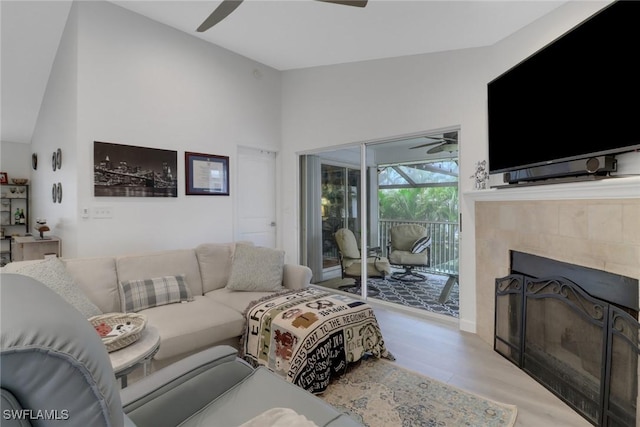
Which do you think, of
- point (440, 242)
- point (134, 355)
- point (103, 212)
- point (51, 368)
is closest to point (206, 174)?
point (103, 212)

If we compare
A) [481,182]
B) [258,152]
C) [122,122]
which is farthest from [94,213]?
[481,182]

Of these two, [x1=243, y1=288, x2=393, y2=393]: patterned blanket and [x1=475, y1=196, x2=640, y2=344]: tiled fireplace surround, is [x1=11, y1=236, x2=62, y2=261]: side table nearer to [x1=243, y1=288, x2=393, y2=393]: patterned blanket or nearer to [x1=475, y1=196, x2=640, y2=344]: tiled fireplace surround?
[x1=243, y1=288, x2=393, y2=393]: patterned blanket

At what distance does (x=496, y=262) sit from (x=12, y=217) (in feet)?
27.3

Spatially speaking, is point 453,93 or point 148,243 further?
point 148,243

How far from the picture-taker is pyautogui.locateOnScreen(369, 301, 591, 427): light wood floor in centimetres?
189

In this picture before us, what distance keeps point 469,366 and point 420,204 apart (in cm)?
180

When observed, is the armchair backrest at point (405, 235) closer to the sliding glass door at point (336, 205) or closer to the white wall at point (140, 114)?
the sliding glass door at point (336, 205)

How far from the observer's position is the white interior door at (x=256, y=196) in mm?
4312

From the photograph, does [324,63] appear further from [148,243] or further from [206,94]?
[148,243]

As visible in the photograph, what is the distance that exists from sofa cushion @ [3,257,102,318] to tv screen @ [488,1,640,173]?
3244 mm

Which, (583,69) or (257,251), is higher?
(583,69)

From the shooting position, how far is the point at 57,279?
204 cm

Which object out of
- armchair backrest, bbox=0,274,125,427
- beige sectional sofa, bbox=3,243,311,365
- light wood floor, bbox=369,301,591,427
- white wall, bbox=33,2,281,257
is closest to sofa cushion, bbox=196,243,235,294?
beige sectional sofa, bbox=3,243,311,365

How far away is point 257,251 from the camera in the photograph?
10.5ft
